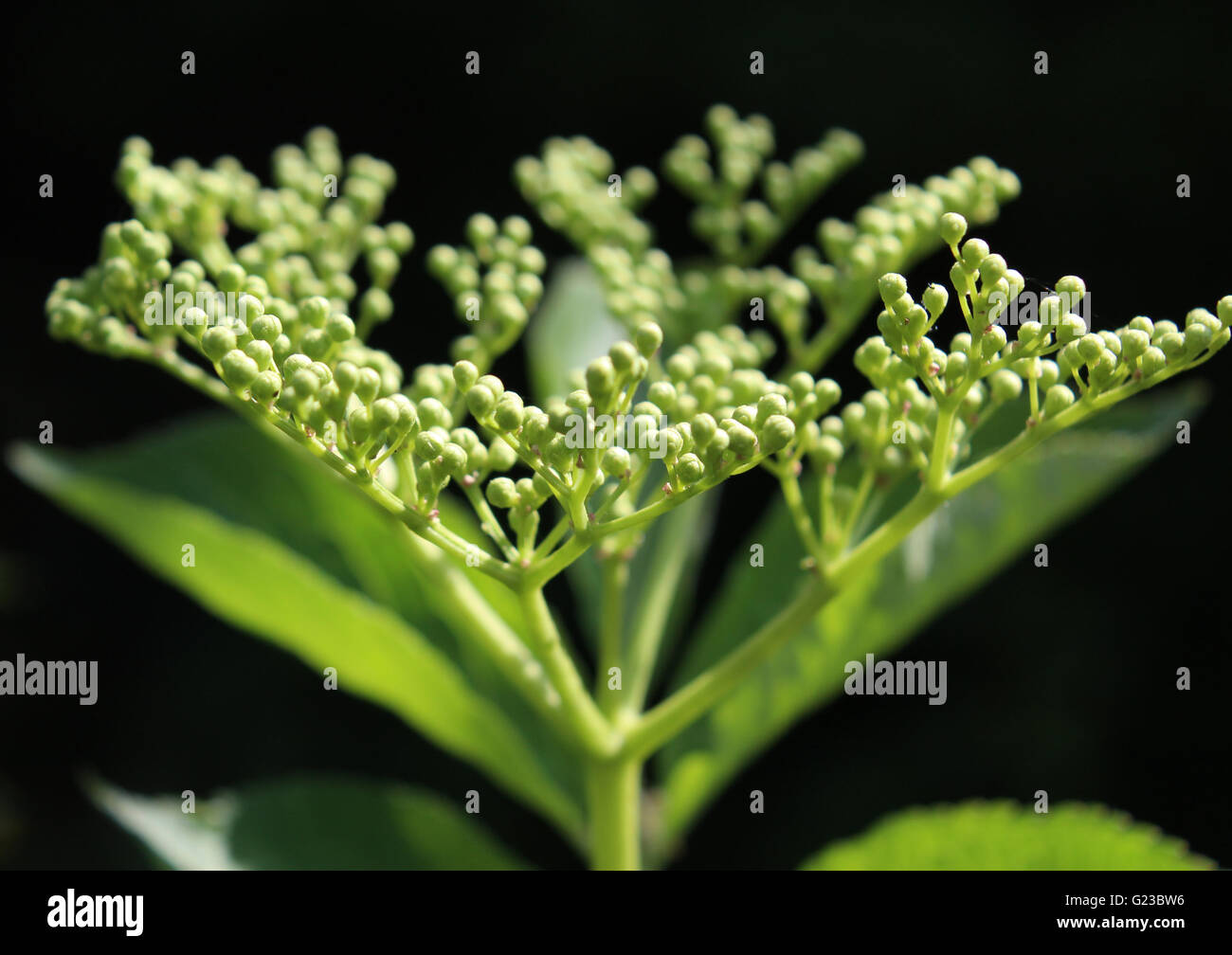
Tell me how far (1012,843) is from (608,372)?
0.54m

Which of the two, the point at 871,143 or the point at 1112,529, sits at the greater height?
the point at 871,143

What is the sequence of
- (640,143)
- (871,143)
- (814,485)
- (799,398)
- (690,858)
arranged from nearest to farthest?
(799,398) → (814,485) → (690,858) → (871,143) → (640,143)

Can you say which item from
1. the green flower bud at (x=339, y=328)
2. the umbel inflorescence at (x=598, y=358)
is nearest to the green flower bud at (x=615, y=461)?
the umbel inflorescence at (x=598, y=358)

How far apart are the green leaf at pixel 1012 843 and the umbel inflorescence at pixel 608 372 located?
0.21 meters

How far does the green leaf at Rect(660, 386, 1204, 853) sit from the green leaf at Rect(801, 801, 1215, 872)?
16 cm

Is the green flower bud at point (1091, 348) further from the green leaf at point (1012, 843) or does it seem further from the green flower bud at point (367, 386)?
the green flower bud at point (367, 386)

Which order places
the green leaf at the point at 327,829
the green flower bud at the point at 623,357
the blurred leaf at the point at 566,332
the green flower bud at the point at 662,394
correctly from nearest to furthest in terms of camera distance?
the green flower bud at the point at 623,357
the green flower bud at the point at 662,394
the green leaf at the point at 327,829
the blurred leaf at the point at 566,332

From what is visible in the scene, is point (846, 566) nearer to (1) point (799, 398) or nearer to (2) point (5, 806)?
(1) point (799, 398)

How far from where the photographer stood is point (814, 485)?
1138mm

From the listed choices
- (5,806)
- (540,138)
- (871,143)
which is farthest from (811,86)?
(5,806)

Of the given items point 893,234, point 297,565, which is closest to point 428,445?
point 297,565

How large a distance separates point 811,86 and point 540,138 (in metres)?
0.51

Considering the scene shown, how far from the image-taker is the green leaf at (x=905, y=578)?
3.59 ft

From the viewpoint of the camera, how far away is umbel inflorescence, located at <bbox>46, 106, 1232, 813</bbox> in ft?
2.57
